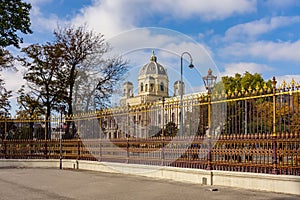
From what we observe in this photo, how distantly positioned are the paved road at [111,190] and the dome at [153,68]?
4.00m

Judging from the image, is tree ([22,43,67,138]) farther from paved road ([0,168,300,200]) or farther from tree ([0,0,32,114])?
paved road ([0,168,300,200])

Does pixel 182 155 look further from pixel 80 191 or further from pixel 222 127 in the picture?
pixel 80 191

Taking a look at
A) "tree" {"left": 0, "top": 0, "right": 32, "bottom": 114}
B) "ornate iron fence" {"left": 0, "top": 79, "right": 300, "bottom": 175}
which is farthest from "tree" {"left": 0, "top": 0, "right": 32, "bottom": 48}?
"ornate iron fence" {"left": 0, "top": 79, "right": 300, "bottom": 175}

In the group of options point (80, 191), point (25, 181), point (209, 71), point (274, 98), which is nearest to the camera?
point (274, 98)

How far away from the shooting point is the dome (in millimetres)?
14894

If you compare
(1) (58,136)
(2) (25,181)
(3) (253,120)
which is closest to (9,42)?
(1) (58,136)

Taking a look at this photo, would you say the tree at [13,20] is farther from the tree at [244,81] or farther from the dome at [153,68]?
the tree at [244,81]

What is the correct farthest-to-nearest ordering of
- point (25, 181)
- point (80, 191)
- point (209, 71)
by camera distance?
point (209, 71), point (25, 181), point (80, 191)

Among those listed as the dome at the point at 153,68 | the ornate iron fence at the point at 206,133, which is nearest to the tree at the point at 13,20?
the ornate iron fence at the point at 206,133

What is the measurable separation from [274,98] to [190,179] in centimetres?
405

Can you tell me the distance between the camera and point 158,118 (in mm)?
14227

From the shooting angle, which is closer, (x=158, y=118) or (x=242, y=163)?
(x=242, y=163)

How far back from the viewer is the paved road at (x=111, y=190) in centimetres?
1007

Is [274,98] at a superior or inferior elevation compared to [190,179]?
superior
